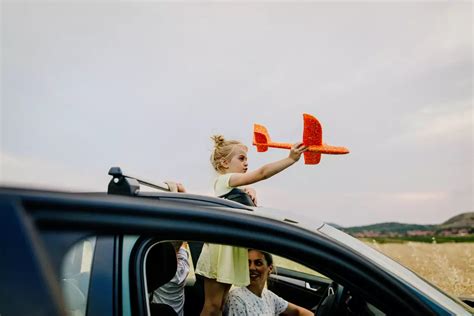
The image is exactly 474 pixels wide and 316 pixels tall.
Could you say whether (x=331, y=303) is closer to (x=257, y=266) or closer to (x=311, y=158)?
(x=257, y=266)

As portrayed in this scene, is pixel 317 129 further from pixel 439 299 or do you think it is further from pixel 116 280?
pixel 116 280

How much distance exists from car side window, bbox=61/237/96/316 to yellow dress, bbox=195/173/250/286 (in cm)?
108

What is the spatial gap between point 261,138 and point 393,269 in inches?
102

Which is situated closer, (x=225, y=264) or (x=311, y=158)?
(x=225, y=264)

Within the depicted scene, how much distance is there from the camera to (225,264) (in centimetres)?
285

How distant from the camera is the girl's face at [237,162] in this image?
3922mm

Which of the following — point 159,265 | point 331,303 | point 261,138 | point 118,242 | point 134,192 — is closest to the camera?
point 118,242

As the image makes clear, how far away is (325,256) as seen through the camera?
1803 millimetres

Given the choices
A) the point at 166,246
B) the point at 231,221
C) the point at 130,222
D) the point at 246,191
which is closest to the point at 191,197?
the point at 166,246

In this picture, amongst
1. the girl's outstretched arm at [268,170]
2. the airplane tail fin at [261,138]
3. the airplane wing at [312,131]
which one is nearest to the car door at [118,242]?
the girl's outstretched arm at [268,170]

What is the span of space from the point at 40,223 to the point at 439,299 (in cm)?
146

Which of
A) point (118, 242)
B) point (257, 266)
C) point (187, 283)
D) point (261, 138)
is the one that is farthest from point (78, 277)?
point (261, 138)

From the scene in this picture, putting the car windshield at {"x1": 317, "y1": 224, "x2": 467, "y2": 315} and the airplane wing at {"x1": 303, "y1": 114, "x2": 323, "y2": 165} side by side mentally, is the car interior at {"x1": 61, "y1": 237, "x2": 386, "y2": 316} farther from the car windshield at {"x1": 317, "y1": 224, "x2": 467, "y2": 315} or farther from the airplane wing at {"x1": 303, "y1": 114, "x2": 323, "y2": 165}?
the airplane wing at {"x1": 303, "y1": 114, "x2": 323, "y2": 165}

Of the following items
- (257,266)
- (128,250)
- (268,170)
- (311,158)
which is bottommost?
(257,266)
